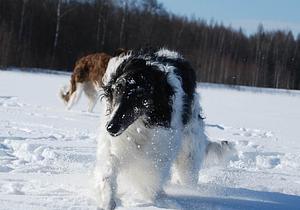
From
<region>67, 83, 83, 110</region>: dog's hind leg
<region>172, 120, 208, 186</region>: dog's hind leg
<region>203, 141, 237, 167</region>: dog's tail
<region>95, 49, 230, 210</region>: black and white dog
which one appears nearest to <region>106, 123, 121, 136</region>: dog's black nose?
<region>95, 49, 230, 210</region>: black and white dog

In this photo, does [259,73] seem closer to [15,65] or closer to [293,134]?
[15,65]

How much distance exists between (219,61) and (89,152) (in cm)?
5940

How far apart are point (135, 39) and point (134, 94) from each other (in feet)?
169

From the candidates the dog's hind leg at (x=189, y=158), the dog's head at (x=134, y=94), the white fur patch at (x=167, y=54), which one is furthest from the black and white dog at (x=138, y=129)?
the dog's hind leg at (x=189, y=158)

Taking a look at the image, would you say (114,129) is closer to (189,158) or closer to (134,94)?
(134,94)

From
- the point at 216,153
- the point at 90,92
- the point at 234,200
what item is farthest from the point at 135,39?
the point at 234,200

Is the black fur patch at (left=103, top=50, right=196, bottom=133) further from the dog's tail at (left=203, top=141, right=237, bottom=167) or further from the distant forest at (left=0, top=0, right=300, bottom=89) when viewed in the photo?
the distant forest at (left=0, top=0, right=300, bottom=89)

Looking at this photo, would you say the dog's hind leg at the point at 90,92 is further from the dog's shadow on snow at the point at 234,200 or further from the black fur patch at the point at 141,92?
the black fur patch at the point at 141,92

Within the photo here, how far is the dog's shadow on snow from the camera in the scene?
499 centimetres

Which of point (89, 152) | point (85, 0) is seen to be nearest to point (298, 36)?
point (85, 0)

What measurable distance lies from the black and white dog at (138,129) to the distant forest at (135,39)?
28.6 meters

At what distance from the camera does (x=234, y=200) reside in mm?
5484

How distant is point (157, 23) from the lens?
60906mm

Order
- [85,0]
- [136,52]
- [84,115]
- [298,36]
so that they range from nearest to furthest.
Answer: [136,52]
[84,115]
[85,0]
[298,36]
